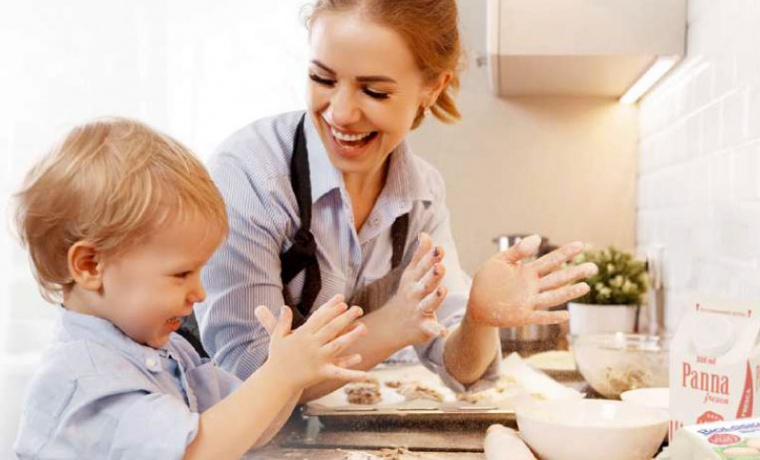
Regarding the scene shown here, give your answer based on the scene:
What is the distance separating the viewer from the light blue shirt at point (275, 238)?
766mm

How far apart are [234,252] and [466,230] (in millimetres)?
647

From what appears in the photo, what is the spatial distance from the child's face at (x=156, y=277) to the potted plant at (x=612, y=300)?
76 centimetres

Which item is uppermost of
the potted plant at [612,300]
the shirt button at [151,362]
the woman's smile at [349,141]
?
the woman's smile at [349,141]

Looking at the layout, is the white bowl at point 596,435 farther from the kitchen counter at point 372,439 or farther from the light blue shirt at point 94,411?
the light blue shirt at point 94,411

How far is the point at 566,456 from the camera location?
62 cm

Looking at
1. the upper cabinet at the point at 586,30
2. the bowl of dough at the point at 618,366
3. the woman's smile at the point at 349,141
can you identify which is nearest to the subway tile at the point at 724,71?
the upper cabinet at the point at 586,30

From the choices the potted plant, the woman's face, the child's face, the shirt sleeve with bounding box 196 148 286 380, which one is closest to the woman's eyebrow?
the woman's face

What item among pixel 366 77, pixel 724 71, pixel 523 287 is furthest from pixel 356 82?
pixel 724 71

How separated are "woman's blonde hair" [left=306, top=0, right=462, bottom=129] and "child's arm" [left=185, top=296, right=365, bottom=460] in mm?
279

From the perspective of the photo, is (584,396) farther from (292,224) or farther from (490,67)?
(490,67)

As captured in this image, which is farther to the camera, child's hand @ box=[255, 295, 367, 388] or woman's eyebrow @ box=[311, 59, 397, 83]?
woman's eyebrow @ box=[311, 59, 397, 83]

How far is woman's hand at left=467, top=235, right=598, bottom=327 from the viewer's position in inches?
28.1

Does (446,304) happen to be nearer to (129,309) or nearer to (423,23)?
(423,23)

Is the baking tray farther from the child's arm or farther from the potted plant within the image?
the potted plant
